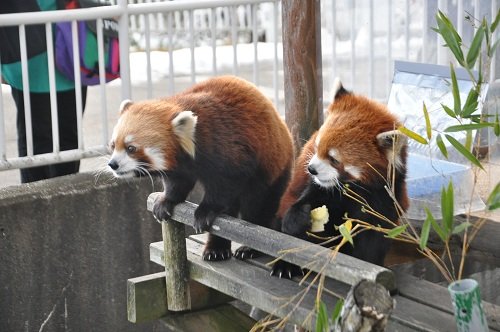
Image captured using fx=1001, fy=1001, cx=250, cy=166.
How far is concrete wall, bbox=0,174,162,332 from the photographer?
18.7ft

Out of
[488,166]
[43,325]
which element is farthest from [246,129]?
[43,325]

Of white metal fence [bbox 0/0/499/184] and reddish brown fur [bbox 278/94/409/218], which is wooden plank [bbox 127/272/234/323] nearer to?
reddish brown fur [bbox 278/94/409/218]

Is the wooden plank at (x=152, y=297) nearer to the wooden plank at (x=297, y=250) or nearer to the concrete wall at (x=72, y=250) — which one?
the wooden plank at (x=297, y=250)

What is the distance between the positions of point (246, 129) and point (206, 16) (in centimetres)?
607

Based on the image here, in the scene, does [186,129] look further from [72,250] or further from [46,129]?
[46,129]

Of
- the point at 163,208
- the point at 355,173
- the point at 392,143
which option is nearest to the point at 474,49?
the point at 392,143

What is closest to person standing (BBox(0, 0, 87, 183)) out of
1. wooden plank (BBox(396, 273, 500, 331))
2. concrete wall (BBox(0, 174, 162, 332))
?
concrete wall (BBox(0, 174, 162, 332))

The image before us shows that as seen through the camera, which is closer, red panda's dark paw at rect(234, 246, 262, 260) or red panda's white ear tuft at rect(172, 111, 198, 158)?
red panda's white ear tuft at rect(172, 111, 198, 158)

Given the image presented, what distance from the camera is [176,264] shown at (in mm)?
4789

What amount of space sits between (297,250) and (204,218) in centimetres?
64

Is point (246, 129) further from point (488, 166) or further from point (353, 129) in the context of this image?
point (488, 166)

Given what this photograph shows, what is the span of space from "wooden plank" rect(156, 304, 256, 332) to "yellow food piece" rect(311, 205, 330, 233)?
0.98 metres

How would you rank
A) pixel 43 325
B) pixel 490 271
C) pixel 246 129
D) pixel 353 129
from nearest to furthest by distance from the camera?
pixel 353 129 → pixel 246 129 → pixel 490 271 → pixel 43 325

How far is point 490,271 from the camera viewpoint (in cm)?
554
